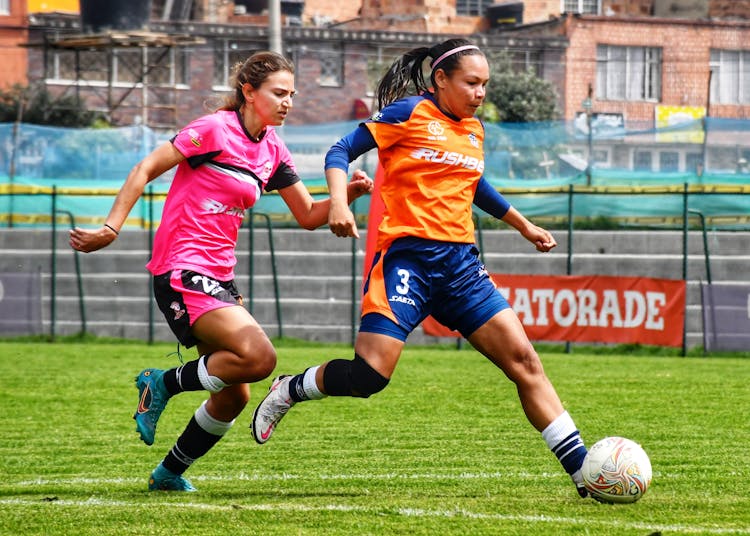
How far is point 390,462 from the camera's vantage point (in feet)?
26.5

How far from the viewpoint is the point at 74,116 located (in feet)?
114

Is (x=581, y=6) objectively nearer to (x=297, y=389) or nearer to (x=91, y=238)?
(x=297, y=389)

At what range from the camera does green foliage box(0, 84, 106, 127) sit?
34.1 meters

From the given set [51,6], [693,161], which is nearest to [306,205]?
[693,161]

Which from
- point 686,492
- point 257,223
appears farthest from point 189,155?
point 257,223

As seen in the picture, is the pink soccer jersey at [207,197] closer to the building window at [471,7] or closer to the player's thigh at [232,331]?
the player's thigh at [232,331]

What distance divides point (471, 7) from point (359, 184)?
44264 millimetres

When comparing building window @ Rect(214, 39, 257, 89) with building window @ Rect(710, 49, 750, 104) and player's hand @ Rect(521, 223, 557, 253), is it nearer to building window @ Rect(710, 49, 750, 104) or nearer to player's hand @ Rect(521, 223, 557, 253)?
building window @ Rect(710, 49, 750, 104)

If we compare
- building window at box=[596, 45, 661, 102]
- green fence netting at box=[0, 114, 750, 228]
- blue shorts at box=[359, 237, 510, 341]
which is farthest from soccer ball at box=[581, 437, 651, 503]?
building window at box=[596, 45, 661, 102]

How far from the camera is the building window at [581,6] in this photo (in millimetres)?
51556

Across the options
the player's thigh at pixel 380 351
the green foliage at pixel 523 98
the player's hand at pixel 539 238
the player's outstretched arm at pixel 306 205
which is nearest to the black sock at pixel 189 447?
the player's thigh at pixel 380 351

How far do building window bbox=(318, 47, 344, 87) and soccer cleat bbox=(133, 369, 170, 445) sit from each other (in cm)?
3372

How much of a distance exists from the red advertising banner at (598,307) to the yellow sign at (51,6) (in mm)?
28390

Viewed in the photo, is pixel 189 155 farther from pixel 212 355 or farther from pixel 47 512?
pixel 47 512
